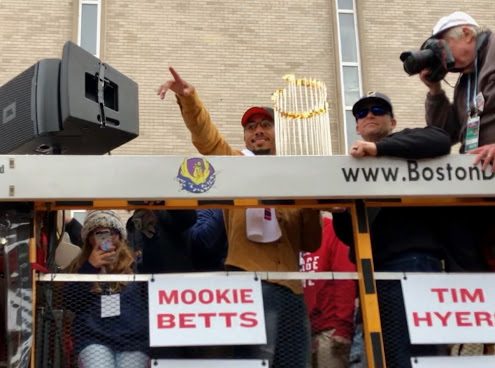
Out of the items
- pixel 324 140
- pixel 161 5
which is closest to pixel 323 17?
pixel 161 5

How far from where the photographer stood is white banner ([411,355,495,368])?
2955 mm

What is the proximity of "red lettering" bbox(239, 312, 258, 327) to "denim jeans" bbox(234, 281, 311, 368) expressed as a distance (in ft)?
0.38

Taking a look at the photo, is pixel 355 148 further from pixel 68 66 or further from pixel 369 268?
pixel 68 66

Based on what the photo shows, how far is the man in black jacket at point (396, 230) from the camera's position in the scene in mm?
3035

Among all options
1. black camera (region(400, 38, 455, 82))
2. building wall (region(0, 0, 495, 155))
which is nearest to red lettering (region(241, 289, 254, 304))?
black camera (region(400, 38, 455, 82))

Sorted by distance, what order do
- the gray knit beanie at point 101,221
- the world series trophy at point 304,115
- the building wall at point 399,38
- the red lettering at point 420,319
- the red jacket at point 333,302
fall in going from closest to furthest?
1. the red lettering at point 420,319
2. the red jacket at point 333,302
3. the gray knit beanie at point 101,221
4. the world series trophy at point 304,115
5. the building wall at point 399,38

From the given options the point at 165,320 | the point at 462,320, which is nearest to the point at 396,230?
the point at 462,320

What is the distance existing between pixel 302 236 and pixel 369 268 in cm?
58

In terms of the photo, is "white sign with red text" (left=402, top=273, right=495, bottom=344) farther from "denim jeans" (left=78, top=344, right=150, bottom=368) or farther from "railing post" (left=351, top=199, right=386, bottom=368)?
"denim jeans" (left=78, top=344, right=150, bottom=368)

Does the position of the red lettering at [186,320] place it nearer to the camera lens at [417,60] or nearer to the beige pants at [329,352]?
the beige pants at [329,352]

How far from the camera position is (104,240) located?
3520 millimetres

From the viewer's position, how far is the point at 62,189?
113 inches

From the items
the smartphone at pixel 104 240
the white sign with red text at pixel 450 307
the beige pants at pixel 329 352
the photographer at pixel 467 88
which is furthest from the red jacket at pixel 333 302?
the smartphone at pixel 104 240

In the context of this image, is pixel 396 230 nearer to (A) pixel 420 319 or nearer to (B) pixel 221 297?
(A) pixel 420 319
